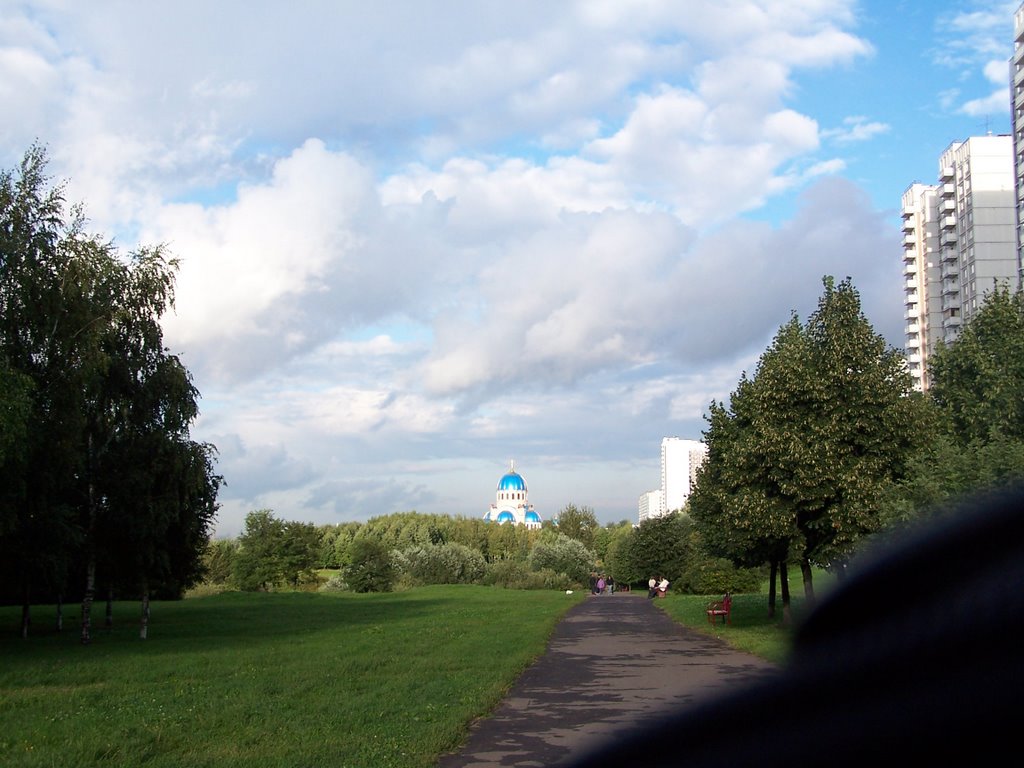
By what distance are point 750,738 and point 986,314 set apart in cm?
3752

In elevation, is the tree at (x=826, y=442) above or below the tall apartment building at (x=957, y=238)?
below

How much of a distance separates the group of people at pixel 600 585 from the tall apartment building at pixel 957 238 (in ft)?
101

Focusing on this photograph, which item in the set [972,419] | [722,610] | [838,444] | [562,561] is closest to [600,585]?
[562,561]

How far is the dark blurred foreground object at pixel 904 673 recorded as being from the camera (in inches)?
30.7

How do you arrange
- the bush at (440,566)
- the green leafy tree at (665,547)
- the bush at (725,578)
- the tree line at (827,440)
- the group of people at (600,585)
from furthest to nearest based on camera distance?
1. the bush at (440,566)
2. the group of people at (600,585)
3. the green leafy tree at (665,547)
4. the bush at (725,578)
5. the tree line at (827,440)

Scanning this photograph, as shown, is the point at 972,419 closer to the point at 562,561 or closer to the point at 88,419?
the point at 88,419

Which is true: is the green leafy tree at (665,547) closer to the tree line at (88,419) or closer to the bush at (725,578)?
the bush at (725,578)

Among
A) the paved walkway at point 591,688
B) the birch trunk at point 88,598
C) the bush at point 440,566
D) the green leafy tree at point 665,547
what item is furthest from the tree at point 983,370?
the bush at point 440,566

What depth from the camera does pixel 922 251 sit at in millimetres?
106188

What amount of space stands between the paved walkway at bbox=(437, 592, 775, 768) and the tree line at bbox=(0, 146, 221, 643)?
12823 millimetres

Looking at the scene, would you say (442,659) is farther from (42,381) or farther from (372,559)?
(372,559)

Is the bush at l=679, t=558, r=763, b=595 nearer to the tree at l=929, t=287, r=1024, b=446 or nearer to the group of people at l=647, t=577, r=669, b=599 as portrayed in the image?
the group of people at l=647, t=577, r=669, b=599

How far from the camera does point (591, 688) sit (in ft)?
51.1

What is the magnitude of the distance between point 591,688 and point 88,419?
18836mm
